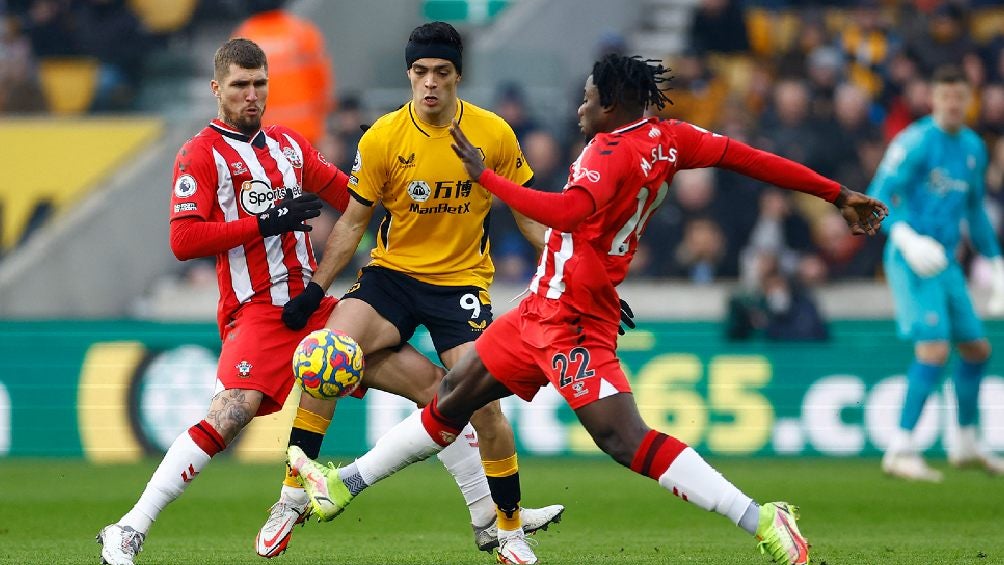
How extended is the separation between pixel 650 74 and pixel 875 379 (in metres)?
7.10

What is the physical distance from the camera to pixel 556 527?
9.27 m

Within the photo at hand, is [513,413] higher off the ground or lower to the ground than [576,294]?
lower

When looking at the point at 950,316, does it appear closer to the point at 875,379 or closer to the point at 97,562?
the point at 875,379

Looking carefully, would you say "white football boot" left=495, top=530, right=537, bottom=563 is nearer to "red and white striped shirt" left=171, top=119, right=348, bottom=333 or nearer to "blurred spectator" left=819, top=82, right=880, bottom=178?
"red and white striped shirt" left=171, top=119, right=348, bottom=333

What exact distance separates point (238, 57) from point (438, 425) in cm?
193

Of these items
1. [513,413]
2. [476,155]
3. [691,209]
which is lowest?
[513,413]

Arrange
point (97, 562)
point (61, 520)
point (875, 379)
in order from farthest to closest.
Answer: point (875, 379)
point (61, 520)
point (97, 562)

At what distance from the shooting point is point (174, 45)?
18719mm

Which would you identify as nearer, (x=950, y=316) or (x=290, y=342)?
(x=290, y=342)

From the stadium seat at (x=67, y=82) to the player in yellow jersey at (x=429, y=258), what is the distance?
11.6 m

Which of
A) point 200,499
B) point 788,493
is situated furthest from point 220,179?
point 788,493

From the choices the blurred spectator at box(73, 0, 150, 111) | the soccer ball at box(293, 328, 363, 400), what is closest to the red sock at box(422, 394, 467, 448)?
the soccer ball at box(293, 328, 363, 400)

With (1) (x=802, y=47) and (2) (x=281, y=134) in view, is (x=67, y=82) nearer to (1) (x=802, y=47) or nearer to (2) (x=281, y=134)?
(1) (x=802, y=47)

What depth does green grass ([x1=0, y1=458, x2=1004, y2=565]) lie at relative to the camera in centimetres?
781
